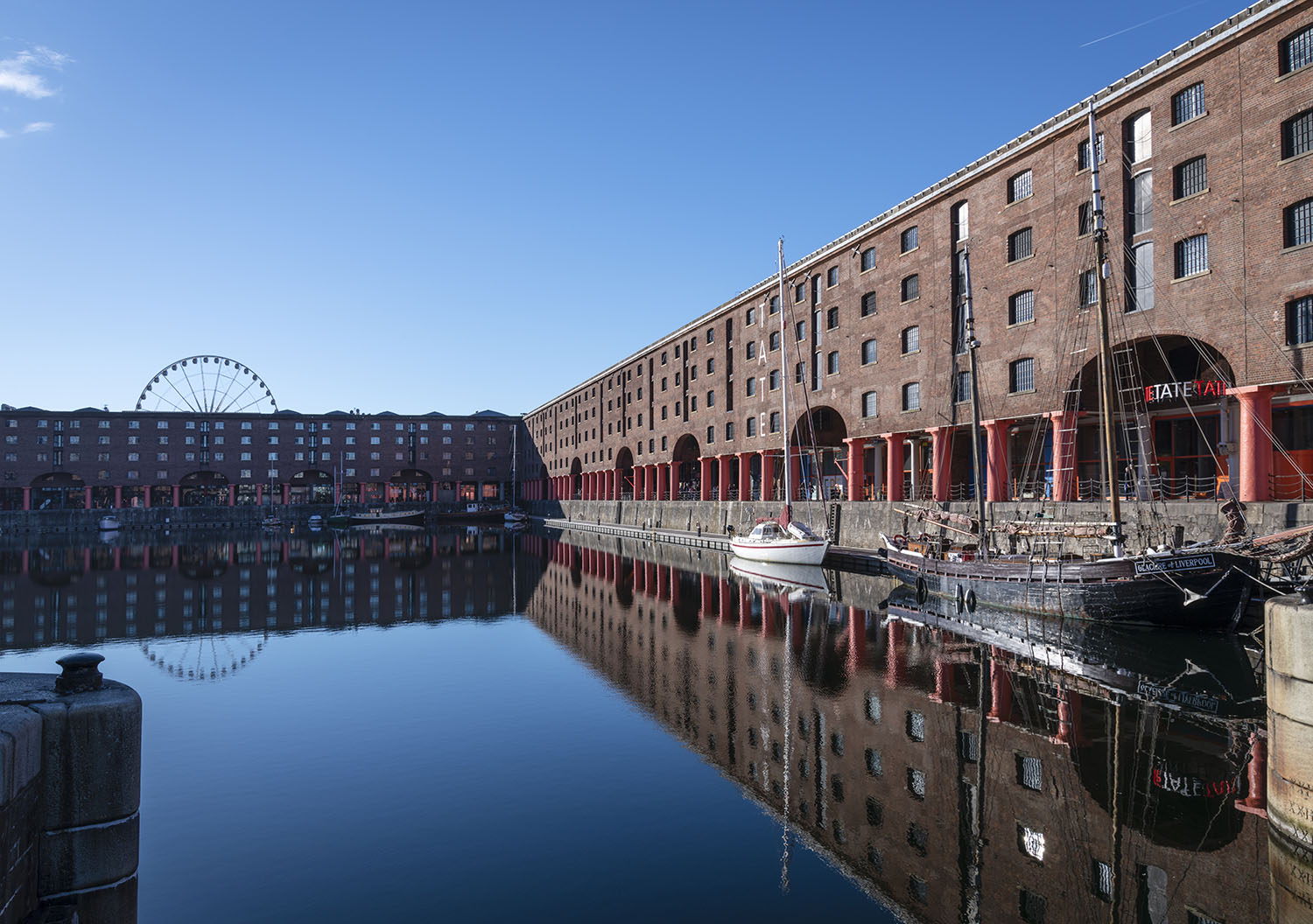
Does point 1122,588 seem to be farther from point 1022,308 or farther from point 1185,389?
point 1022,308

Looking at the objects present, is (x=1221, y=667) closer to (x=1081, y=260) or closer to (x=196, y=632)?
(x=1081, y=260)

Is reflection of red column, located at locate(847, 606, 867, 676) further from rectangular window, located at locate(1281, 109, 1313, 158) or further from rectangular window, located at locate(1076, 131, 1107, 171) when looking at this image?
rectangular window, located at locate(1076, 131, 1107, 171)

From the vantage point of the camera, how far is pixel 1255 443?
25.9 meters

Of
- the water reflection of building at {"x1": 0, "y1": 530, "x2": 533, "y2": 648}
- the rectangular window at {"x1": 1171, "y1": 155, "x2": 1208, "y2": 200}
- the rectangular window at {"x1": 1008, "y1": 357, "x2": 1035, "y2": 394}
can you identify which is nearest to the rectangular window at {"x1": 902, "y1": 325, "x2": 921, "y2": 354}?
the rectangular window at {"x1": 1008, "y1": 357, "x2": 1035, "y2": 394}

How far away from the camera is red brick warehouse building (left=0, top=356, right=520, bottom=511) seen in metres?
111

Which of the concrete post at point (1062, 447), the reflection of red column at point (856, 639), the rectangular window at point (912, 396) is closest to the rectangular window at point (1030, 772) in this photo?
the reflection of red column at point (856, 639)

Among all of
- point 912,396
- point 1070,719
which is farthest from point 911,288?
point 1070,719

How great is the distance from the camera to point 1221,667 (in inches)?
678

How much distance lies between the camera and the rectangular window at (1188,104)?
93.0ft

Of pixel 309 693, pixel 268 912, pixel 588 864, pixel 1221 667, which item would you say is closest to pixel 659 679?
pixel 309 693

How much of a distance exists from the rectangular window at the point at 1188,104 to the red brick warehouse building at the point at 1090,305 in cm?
7

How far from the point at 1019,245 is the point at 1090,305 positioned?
18.3ft

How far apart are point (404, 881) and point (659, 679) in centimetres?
968

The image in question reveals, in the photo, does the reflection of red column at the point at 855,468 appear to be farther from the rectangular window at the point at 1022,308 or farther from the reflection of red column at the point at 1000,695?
the reflection of red column at the point at 1000,695
